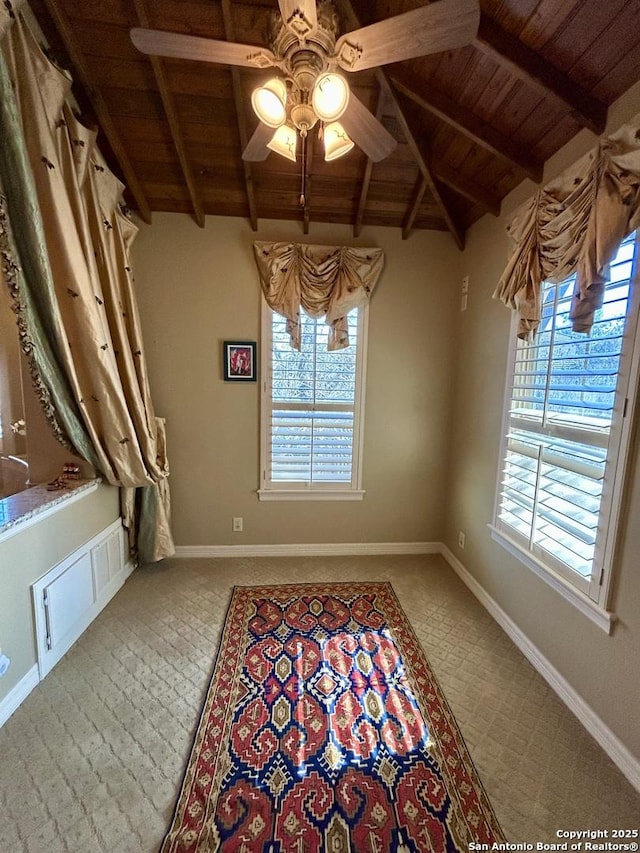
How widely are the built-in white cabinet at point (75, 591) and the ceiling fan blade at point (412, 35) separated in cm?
264

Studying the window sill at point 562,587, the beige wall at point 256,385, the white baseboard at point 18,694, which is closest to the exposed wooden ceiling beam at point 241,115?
the beige wall at point 256,385

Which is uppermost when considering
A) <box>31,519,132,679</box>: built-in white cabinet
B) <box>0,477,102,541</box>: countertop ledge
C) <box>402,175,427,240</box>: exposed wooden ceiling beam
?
<box>402,175,427,240</box>: exposed wooden ceiling beam

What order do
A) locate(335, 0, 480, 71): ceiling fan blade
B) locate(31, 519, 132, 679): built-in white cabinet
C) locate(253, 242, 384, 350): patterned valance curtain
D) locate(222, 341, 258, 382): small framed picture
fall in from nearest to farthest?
locate(335, 0, 480, 71): ceiling fan blade → locate(31, 519, 132, 679): built-in white cabinet → locate(253, 242, 384, 350): patterned valance curtain → locate(222, 341, 258, 382): small framed picture

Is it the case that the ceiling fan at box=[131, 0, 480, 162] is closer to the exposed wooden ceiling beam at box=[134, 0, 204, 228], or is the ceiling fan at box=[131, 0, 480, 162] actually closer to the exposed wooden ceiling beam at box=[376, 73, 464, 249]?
the exposed wooden ceiling beam at box=[376, 73, 464, 249]

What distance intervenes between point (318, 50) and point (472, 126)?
1160 millimetres

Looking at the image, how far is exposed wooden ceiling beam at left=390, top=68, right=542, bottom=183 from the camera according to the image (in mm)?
1834

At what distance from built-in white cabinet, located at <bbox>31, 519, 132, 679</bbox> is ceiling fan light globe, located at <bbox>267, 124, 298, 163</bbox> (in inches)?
92.0

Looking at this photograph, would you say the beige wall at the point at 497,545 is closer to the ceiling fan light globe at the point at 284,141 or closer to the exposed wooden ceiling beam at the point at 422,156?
the exposed wooden ceiling beam at the point at 422,156

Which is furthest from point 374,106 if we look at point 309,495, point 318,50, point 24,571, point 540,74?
point 24,571

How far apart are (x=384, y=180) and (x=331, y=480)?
7.61 feet

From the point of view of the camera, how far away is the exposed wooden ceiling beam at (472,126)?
1.83 m

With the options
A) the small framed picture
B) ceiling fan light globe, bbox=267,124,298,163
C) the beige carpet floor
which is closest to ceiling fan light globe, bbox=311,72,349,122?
ceiling fan light globe, bbox=267,124,298,163

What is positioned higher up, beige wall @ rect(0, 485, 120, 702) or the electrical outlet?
beige wall @ rect(0, 485, 120, 702)

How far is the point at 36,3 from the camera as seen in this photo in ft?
5.36
